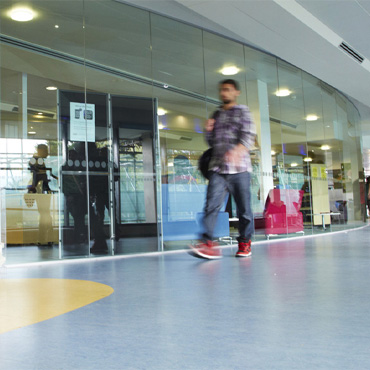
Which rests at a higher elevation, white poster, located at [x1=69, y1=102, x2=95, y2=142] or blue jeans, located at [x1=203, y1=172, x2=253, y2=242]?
white poster, located at [x1=69, y1=102, x2=95, y2=142]

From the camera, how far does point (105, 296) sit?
2.31 m

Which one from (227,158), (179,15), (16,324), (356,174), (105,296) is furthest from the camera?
(356,174)

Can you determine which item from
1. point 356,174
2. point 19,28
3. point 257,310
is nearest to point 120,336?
point 257,310

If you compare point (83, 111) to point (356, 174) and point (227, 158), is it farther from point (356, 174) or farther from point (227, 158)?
point (356, 174)

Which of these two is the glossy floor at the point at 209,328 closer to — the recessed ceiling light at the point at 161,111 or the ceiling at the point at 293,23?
the recessed ceiling light at the point at 161,111

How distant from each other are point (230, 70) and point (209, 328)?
693cm

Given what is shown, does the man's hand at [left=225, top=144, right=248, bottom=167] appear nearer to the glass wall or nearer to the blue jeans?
the blue jeans

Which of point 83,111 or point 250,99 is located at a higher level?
point 250,99

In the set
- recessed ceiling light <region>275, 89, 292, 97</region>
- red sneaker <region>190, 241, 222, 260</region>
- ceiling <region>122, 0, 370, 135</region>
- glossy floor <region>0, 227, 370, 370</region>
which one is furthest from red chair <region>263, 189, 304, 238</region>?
glossy floor <region>0, 227, 370, 370</region>

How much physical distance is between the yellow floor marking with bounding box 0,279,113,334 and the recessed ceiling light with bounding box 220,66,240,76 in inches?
216

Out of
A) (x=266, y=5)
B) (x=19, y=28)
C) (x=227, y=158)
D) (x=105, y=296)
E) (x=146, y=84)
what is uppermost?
(x=266, y=5)

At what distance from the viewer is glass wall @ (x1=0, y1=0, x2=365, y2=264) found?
5.21 metres

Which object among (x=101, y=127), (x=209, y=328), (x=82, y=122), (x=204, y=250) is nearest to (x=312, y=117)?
(x=101, y=127)

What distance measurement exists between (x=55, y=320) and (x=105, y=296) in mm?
554
